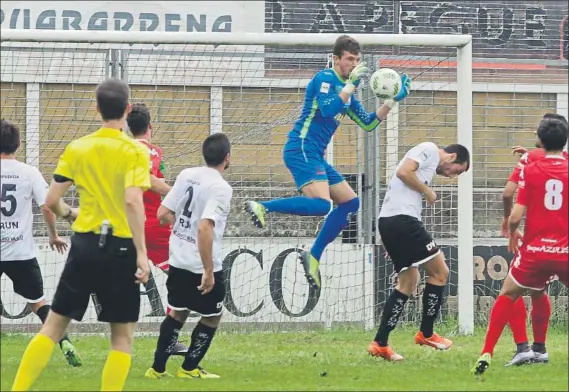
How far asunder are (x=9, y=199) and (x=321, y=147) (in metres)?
2.69

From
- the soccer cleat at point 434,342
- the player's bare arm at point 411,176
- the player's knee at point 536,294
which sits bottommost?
the soccer cleat at point 434,342

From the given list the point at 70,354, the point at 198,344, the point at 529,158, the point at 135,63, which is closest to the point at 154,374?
Result: the point at 198,344

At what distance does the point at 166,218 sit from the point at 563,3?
524 inches

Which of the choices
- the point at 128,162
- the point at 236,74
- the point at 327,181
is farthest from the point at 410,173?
the point at 236,74

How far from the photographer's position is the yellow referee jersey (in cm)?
674

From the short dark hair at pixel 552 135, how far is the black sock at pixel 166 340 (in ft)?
9.95

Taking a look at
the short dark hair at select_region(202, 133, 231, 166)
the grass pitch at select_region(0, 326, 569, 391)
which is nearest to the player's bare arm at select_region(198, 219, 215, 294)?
the short dark hair at select_region(202, 133, 231, 166)

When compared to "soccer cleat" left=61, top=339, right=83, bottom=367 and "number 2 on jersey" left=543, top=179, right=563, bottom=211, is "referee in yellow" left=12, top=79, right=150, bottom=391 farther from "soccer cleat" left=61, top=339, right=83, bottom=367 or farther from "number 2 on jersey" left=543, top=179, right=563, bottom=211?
"number 2 on jersey" left=543, top=179, right=563, bottom=211

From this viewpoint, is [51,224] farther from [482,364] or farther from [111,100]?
[482,364]

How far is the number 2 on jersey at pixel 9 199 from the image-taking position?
29.5 ft

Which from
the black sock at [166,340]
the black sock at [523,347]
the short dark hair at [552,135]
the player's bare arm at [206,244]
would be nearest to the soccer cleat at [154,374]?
the black sock at [166,340]

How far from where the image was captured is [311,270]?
9758 mm

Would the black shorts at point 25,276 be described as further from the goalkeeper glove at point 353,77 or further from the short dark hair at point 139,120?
the goalkeeper glove at point 353,77

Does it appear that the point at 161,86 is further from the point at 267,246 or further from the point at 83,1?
the point at 83,1
